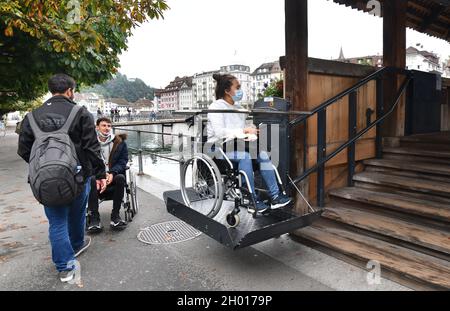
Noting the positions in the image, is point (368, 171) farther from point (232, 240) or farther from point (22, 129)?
point (22, 129)

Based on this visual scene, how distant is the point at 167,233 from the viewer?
172 inches

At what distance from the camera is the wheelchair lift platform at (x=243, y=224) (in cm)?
290

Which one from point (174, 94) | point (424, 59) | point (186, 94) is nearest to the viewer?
point (424, 59)

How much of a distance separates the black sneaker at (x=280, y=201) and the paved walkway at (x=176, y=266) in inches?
20.0

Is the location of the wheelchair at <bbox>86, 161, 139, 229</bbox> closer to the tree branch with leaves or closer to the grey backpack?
the grey backpack

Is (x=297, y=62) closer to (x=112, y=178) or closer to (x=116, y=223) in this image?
(x=112, y=178)

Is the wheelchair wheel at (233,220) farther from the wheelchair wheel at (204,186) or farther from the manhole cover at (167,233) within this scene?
the manhole cover at (167,233)

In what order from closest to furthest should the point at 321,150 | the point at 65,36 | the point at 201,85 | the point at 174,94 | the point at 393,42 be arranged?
1. the point at 321,150
2. the point at 393,42
3. the point at 65,36
4. the point at 201,85
5. the point at 174,94

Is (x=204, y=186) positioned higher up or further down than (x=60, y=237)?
higher up

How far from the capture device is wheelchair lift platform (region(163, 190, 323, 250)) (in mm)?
2902

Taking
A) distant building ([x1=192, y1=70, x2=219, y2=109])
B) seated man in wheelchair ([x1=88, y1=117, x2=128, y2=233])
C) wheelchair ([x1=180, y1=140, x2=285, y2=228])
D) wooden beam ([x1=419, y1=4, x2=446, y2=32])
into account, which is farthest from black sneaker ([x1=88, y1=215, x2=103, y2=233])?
distant building ([x1=192, y1=70, x2=219, y2=109])

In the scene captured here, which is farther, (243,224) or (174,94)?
(174,94)

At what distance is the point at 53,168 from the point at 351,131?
3.45m

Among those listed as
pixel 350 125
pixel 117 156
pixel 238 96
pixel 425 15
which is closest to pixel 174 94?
pixel 425 15
